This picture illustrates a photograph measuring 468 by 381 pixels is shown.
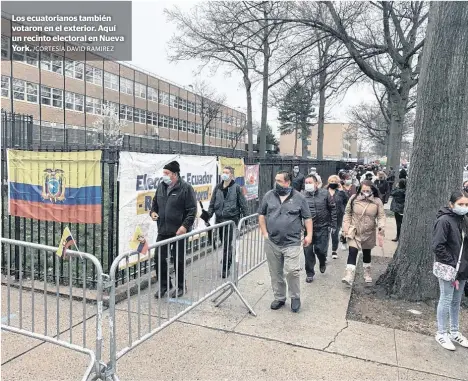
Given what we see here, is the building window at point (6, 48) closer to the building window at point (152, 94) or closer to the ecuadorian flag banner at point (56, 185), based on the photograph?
the building window at point (152, 94)

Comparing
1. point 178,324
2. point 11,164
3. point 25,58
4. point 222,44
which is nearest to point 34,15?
point 25,58

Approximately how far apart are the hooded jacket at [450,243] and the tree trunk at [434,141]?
1.39 meters

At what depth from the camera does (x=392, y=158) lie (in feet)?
71.8

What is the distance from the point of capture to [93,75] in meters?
50.7

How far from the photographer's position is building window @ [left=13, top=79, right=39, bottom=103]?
1567 inches

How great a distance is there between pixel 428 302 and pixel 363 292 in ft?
2.84

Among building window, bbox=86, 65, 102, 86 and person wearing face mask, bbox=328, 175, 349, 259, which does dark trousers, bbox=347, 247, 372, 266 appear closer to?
person wearing face mask, bbox=328, 175, 349, 259

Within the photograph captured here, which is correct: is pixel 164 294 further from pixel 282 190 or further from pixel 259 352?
pixel 282 190

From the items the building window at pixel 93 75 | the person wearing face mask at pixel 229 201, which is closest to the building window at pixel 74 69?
the building window at pixel 93 75

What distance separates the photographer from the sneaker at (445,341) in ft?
13.4

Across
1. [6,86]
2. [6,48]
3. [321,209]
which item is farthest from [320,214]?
[6,48]

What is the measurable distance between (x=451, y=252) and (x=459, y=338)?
996 millimetres

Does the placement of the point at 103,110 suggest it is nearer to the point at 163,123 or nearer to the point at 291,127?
the point at 163,123

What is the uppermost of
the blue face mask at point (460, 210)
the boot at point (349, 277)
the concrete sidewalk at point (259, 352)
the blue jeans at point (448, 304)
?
the blue face mask at point (460, 210)
